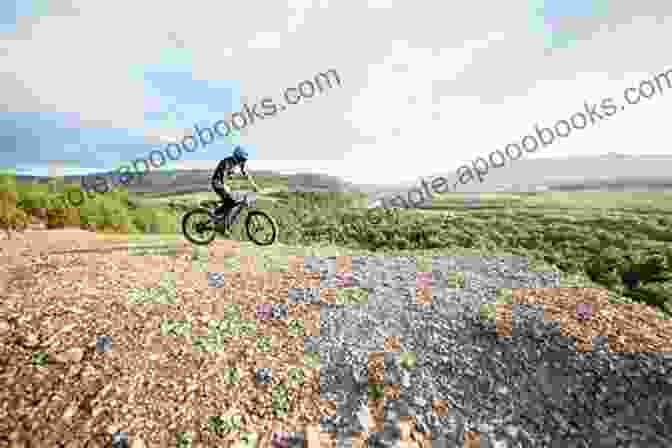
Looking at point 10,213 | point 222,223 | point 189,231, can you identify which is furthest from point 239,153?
point 10,213

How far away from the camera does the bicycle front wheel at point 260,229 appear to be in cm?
1048

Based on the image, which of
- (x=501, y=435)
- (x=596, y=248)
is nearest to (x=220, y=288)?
Answer: (x=501, y=435)

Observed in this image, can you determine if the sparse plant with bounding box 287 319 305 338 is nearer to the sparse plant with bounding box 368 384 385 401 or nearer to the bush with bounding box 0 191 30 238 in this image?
the sparse plant with bounding box 368 384 385 401

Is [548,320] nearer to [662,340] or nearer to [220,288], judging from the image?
[662,340]

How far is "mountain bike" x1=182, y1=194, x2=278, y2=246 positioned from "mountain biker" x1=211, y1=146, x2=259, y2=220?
0.29m

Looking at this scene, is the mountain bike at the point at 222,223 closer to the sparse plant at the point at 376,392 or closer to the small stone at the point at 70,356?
the small stone at the point at 70,356

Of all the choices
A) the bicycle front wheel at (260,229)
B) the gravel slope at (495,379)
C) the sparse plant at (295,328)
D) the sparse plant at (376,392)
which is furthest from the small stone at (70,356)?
the bicycle front wheel at (260,229)

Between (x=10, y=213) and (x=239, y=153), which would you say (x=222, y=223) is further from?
(x=10, y=213)

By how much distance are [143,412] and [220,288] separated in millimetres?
3368

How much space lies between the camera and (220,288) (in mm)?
6949

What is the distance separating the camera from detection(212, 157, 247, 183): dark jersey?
362 inches

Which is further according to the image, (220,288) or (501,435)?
(220,288)

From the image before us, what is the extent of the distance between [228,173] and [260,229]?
2.16m

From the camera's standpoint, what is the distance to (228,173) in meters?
9.38
